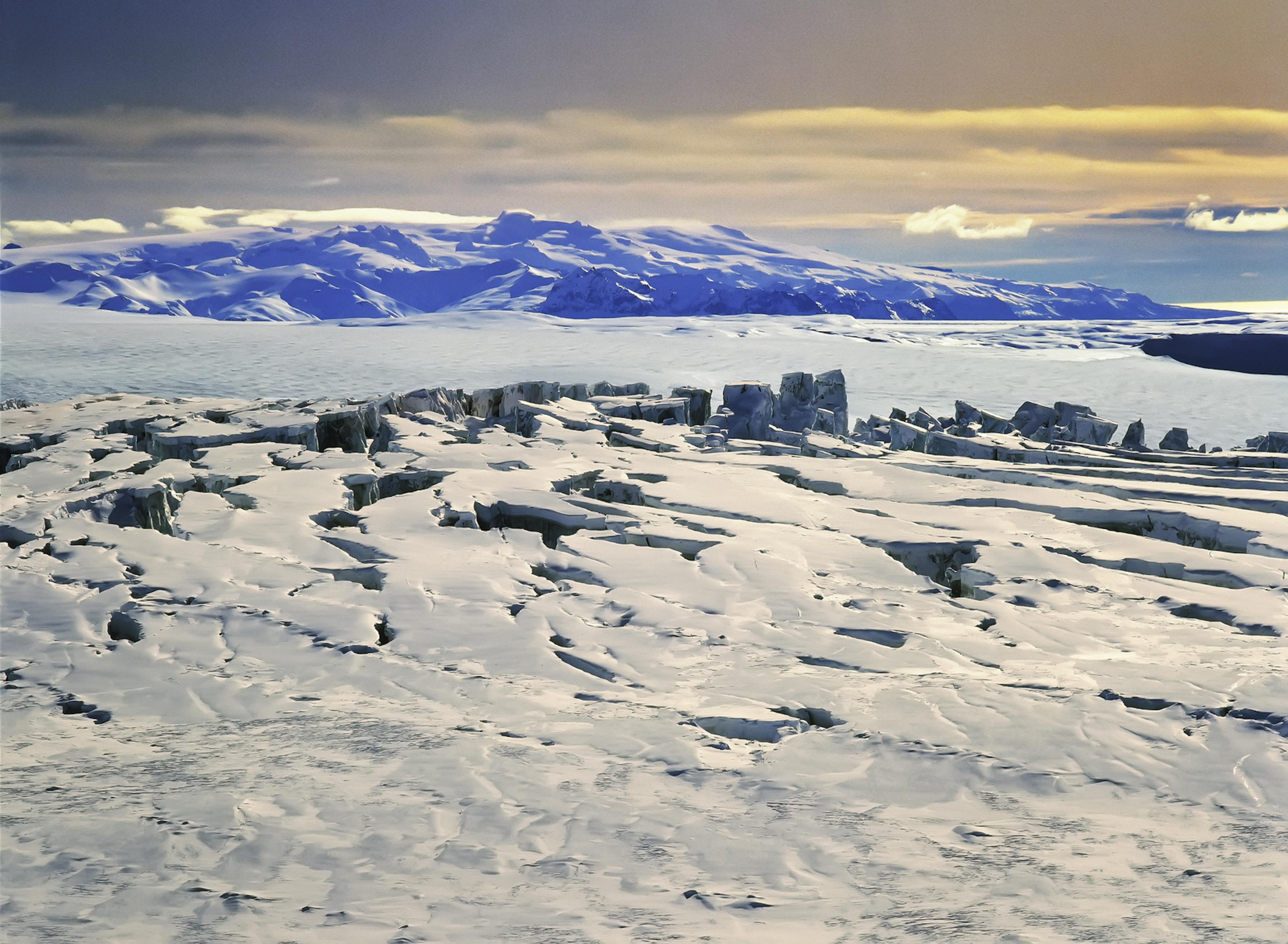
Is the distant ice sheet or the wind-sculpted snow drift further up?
the distant ice sheet

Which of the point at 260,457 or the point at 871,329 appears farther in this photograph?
the point at 871,329

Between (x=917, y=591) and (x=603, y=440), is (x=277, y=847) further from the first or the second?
(x=603, y=440)

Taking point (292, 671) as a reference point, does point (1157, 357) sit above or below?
above

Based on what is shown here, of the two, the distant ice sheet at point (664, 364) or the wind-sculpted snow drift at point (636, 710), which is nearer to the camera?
the wind-sculpted snow drift at point (636, 710)

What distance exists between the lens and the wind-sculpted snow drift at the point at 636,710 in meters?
2.73

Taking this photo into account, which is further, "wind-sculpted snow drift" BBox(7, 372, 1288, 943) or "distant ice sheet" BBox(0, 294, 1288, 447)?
"distant ice sheet" BBox(0, 294, 1288, 447)

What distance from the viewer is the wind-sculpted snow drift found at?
8.95ft

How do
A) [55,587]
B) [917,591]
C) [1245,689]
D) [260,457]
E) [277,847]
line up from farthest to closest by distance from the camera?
[260,457], [917,591], [55,587], [1245,689], [277,847]

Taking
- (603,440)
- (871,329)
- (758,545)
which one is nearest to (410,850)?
(758,545)

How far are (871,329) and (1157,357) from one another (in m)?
37.4

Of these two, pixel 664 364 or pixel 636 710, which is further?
pixel 664 364

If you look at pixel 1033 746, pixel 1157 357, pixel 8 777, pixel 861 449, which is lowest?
pixel 8 777

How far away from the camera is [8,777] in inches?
134

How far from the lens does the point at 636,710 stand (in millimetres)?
4207
